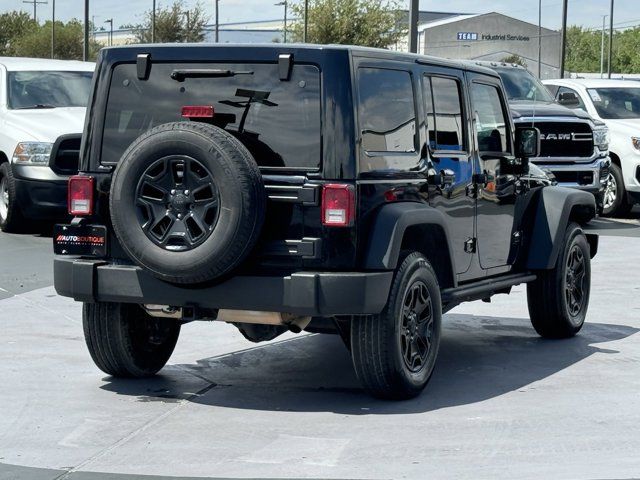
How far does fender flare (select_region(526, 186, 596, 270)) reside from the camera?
924cm

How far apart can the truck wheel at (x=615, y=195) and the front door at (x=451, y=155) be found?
11250 millimetres

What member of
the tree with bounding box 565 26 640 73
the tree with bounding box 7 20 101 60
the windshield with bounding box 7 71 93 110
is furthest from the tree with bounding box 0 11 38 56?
the windshield with bounding box 7 71 93 110

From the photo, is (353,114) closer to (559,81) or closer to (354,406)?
(354,406)

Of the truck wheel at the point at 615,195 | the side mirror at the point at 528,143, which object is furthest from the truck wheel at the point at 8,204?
the truck wheel at the point at 615,195

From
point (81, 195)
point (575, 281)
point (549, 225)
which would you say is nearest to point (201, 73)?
point (81, 195)

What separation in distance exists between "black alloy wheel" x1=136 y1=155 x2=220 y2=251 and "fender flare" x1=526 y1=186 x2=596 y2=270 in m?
3.08

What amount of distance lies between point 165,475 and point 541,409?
231 cm

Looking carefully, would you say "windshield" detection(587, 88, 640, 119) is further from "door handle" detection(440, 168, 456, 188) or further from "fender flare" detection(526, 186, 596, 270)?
"door handle" detection(440, 168, 456, 188)

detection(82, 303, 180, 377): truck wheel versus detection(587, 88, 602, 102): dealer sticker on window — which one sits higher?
detection(587, 88, 602, 102): dealer sticker on window

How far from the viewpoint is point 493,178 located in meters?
8.80

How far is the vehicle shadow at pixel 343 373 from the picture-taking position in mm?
7531

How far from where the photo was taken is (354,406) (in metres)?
7.40

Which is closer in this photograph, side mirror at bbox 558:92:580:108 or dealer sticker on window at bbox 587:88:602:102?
side mirror at bbox 558:92:580:108

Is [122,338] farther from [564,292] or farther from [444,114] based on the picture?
[564,292]
